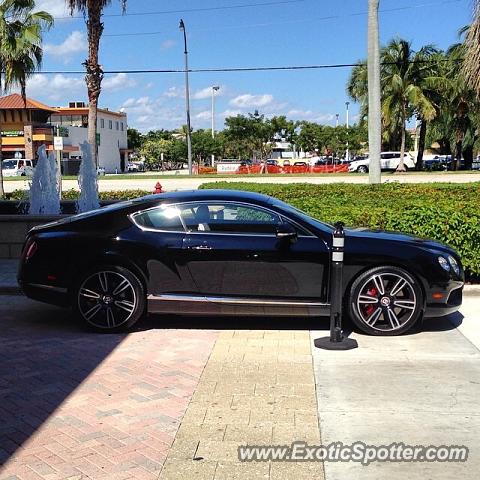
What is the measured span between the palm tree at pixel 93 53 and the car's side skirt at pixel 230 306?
602 inches

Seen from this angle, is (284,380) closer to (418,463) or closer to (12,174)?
(418,463)

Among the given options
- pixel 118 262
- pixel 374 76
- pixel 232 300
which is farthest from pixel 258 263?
pixel 374 76

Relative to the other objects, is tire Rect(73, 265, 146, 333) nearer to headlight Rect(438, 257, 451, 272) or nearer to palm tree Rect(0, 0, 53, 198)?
headlight Rect(438, 257, 451, 272)

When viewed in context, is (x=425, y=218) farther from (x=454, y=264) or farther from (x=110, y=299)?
(x=110, y=299)

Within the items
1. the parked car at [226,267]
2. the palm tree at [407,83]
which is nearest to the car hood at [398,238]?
the parked car at [226,267]

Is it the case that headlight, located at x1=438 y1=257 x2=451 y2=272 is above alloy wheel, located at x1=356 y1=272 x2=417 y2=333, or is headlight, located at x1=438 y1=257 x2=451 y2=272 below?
above

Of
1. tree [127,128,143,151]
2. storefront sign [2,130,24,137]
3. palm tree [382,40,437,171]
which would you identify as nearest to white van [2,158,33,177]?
storefront sign [2,130,24,137]

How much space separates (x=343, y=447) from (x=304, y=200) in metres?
6.15

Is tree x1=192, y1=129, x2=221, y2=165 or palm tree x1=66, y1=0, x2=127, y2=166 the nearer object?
palm tree x1=66, y1=0, x2=127, y2=166

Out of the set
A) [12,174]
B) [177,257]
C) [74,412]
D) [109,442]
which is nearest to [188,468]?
[109,442]

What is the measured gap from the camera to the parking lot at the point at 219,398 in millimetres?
3633

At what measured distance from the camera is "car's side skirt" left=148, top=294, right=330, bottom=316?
6.22 meters

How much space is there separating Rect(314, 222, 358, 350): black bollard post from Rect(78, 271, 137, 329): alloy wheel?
78.0 inches

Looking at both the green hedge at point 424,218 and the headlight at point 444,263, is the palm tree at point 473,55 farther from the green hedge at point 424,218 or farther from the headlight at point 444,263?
the headlight at point 444,263
